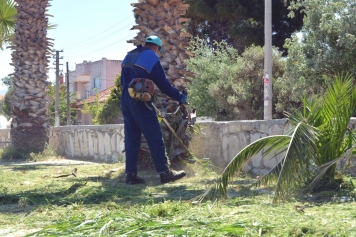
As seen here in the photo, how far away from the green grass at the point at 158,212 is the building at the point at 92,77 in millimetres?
45565

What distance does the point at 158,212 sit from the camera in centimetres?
445

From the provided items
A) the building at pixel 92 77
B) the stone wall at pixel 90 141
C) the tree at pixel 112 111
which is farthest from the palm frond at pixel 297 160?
the building at pixel 92 77

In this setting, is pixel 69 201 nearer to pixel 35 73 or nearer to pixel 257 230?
pixel 257 230

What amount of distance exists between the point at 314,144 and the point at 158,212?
6.01 ft

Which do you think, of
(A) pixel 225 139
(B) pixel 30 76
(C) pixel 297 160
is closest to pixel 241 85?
(B) pixel 30 76

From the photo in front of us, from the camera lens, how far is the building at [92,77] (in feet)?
182

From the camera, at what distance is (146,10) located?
29.1ft

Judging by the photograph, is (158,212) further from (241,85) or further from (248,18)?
(248,18)

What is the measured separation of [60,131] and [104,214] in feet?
37.7

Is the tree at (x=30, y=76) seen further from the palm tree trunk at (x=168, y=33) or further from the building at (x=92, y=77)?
the building at (x=92, y=77)

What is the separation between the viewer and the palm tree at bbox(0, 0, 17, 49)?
619 inches

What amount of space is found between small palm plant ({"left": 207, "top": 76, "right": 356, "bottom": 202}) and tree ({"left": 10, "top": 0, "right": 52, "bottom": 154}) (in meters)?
9.89

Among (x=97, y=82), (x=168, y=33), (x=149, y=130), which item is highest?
(x=97, y=82)

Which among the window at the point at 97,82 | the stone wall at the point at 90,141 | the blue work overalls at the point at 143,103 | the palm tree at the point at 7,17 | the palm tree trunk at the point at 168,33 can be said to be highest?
the window at the point at 97,82
